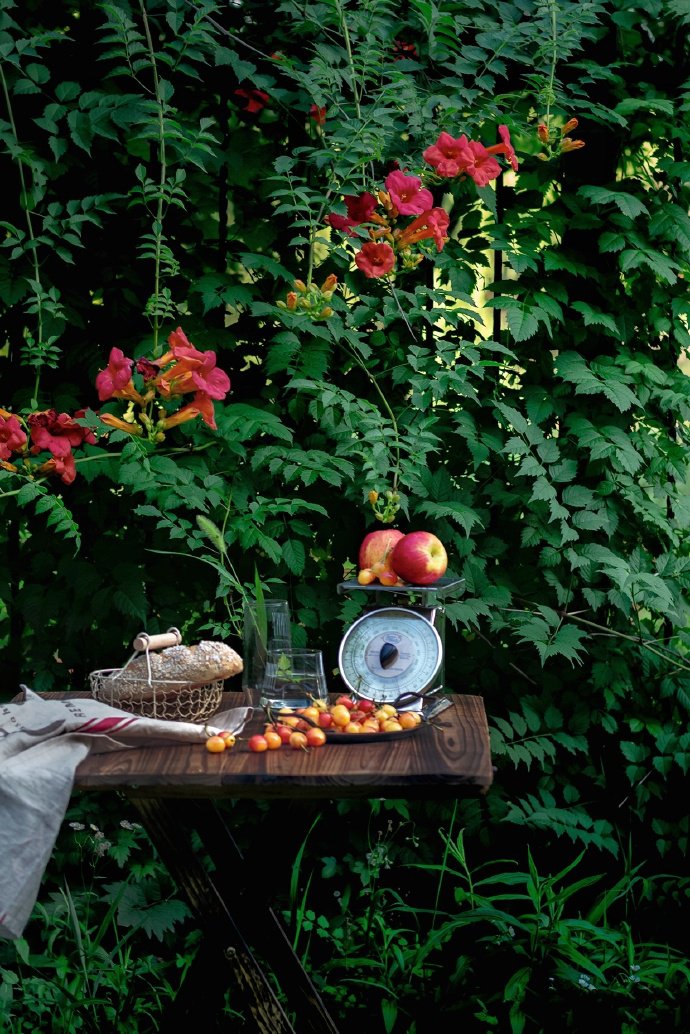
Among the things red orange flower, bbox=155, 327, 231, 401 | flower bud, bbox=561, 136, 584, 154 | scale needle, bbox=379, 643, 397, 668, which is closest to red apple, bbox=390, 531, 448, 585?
scale needle, bbox=379, 643, 397, 668

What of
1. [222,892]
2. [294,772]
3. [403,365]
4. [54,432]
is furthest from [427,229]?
[222,892]

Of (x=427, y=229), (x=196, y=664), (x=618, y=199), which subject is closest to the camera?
(x=196, y=664)

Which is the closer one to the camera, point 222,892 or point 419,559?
point 222,892

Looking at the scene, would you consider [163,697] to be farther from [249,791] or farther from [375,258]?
[375,258]

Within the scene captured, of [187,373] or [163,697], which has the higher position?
[187,373]

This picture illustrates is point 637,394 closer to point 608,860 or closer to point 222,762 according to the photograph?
point 608,860

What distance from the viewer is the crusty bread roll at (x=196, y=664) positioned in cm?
214

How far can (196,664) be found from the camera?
215cm

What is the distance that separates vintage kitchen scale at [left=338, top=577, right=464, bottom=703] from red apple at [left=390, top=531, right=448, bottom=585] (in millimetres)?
32

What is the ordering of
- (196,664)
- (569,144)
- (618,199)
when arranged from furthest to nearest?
(618,199), (569,144), (196,664)

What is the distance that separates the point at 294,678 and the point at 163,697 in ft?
0.87

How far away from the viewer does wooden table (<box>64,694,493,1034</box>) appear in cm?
185

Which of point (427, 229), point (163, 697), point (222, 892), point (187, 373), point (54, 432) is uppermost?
point (427, 229)

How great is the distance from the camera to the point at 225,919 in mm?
2164
